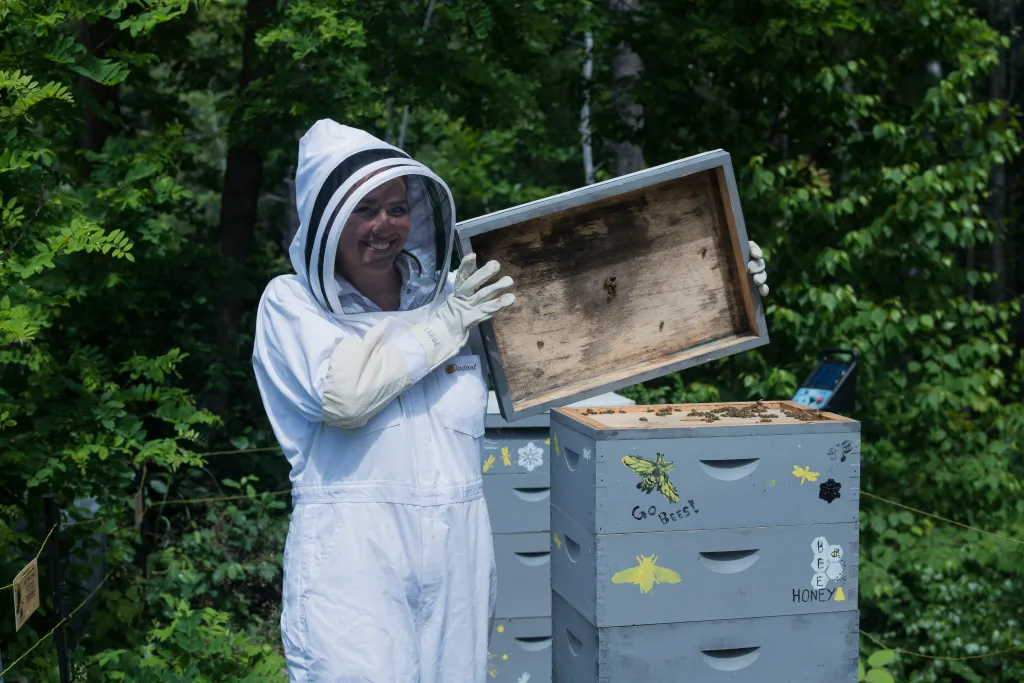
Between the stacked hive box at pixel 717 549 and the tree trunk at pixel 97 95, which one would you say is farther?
the tree trunk at pixel 97 95

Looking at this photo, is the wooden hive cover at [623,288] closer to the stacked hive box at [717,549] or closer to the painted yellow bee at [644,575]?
the stacked hive box at [717,549]

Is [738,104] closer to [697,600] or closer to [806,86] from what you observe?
[806,86]

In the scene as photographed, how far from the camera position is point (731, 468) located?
2619mm

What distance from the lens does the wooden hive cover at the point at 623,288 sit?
105 inches

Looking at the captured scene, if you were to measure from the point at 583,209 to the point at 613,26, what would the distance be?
11.5 feet

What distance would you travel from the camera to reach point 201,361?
248 inches

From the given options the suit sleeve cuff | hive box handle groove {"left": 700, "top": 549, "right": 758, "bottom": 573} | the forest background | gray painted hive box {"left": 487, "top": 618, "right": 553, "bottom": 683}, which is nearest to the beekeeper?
the suit sleeve cuff

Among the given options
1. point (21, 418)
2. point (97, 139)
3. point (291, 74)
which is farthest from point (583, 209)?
point (97, 139)

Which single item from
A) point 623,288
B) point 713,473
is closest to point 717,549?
point 713,473

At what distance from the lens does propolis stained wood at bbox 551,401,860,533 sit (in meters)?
2.55

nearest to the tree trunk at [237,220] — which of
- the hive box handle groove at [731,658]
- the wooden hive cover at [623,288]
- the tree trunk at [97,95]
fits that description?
the tree trunk at [97,95]

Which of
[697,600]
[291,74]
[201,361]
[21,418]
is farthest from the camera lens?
[201,361]

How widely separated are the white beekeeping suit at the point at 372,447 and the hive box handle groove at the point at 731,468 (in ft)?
1.89

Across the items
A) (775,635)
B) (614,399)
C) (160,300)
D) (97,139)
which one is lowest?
(775,635)
